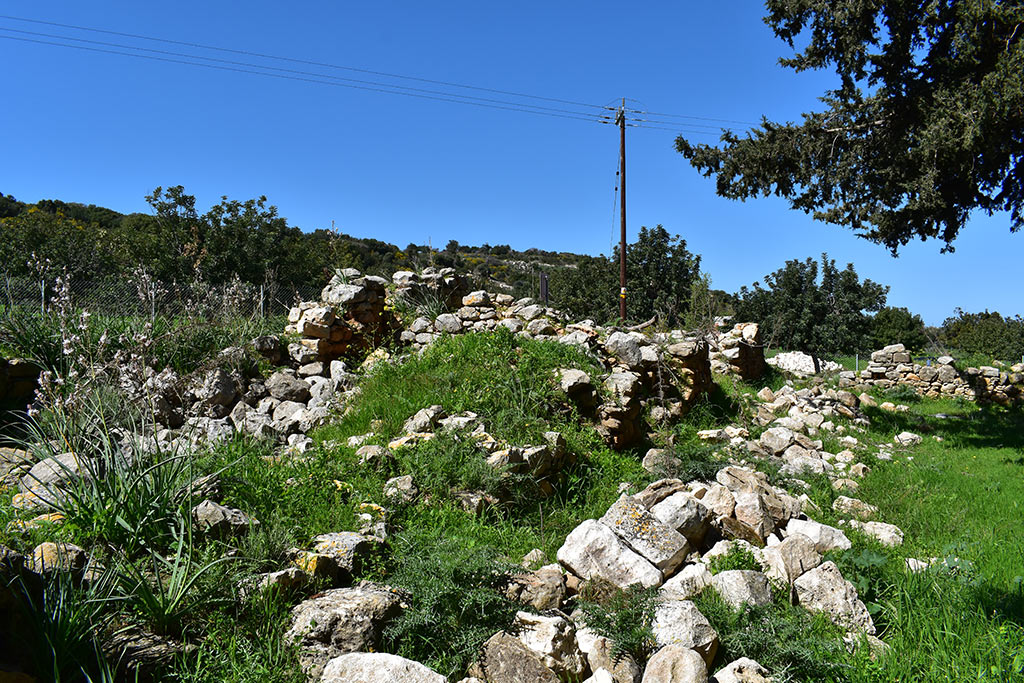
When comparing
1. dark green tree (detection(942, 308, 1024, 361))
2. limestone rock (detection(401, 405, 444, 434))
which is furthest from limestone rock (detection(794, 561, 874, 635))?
dark green tree (detection(942, 308, 1024, 361))

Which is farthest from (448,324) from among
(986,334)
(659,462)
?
(986,334)

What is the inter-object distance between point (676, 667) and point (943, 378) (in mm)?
17987

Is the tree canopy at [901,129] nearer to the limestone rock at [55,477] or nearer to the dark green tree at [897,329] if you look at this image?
the limestone rock at [55,477]

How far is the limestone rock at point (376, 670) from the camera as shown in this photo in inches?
116

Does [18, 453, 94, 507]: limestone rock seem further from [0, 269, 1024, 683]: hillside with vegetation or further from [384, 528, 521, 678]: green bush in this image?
[384, 528, 521, 678]: green bush

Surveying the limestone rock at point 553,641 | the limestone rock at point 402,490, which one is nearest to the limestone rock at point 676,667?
the limestone rock at point 553,641

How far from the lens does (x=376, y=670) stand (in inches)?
117

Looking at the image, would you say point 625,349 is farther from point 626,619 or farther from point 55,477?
point 55,477

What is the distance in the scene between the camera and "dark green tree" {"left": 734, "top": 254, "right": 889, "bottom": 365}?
22406mm

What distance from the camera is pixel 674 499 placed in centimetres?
499

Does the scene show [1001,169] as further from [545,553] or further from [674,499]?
[545,553]

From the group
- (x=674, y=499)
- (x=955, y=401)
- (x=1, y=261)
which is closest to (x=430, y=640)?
(x=674, y=499)

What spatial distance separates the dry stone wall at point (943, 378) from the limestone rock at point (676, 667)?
15.2m

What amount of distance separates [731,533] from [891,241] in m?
10.4
